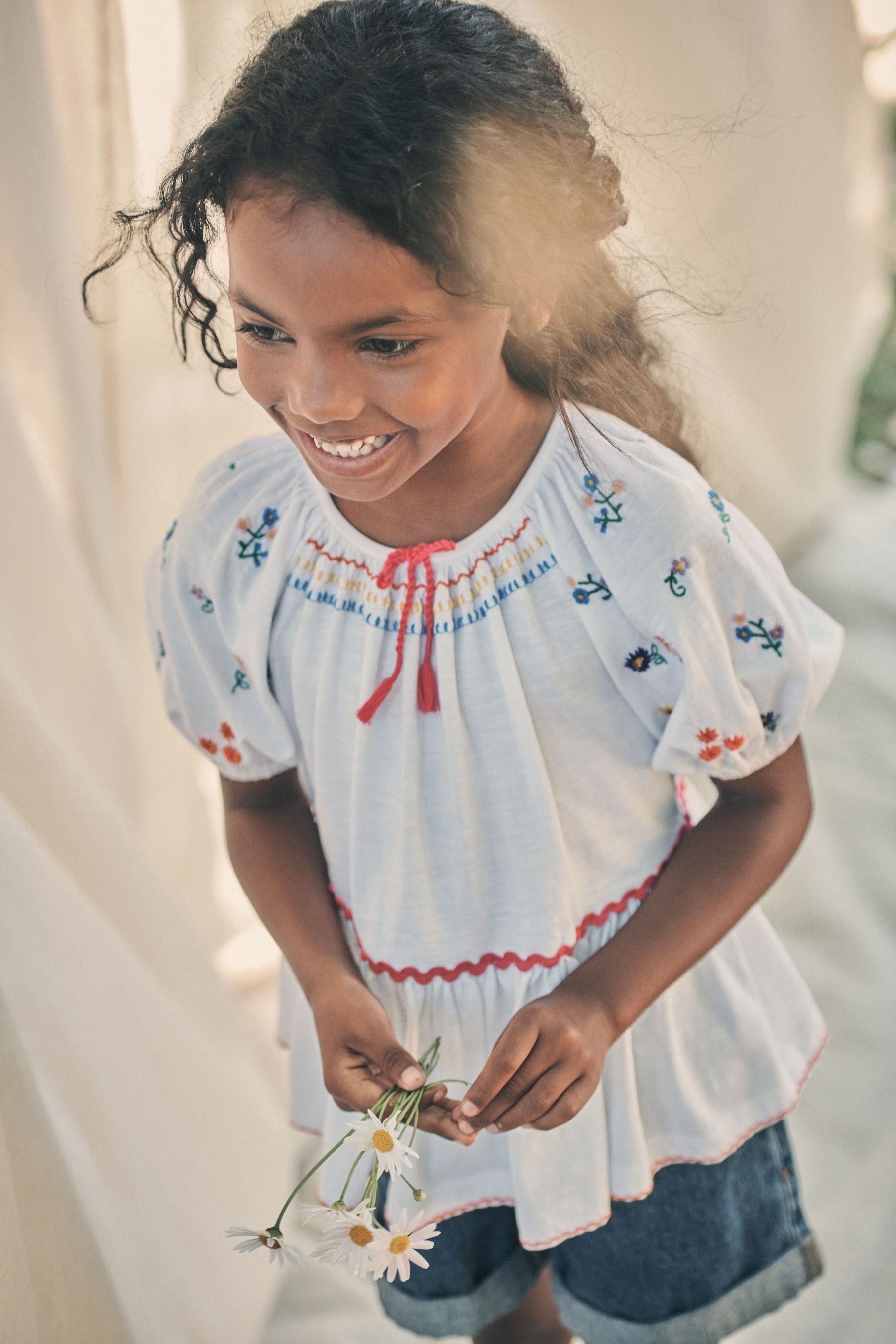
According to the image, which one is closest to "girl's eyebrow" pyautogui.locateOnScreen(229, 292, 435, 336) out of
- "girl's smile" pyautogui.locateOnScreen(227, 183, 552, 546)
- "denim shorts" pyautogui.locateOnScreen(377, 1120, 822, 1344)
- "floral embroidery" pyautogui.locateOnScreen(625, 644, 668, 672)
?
"girl's smile" pyautogui.locateOnScreen(227, 183, 552, 546)

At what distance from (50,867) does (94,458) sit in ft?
1.46

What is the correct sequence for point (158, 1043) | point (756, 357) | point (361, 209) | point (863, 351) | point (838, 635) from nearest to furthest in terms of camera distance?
point (361, 209), point (838, 635), point (158, 1043), point (756, 357), point (863, 351)

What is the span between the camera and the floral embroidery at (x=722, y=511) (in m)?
0.68

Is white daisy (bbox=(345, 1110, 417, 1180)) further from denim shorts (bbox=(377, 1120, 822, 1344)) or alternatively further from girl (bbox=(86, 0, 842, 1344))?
denim shorts (bbox=(377, 1120, 822, 1344))

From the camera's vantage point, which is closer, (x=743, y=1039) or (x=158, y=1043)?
(x=743, y=1039)

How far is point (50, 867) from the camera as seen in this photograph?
853 millimetres

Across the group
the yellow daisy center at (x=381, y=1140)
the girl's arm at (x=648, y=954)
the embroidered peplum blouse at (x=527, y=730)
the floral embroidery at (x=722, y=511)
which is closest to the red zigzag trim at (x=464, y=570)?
the embroidered peplum blouse at (x=527, y=730)

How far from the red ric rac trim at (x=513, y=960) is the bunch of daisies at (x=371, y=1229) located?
0.10 m

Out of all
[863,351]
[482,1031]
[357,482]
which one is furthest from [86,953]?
[863,351]

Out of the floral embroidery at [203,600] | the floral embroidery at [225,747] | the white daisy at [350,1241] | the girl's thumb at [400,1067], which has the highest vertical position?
the floral embroidery at [203,600]

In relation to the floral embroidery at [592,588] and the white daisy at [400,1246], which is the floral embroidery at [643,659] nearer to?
the floral embroidery at [592,588]

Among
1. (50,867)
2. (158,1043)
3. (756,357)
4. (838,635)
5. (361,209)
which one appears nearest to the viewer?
(361,209)

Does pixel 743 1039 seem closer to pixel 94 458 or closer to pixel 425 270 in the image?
pixel 425 270

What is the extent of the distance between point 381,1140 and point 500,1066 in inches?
3.1
